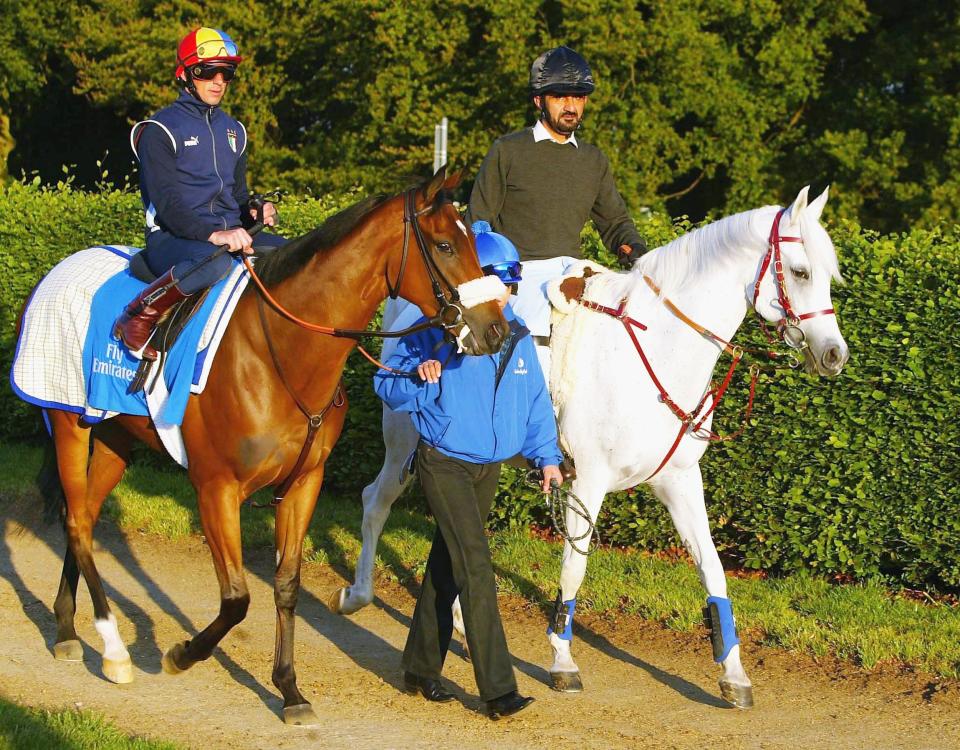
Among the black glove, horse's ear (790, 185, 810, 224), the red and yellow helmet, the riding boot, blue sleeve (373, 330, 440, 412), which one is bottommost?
blue sleeve (373, 330, 440, 412)

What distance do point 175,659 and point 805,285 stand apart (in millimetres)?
3244

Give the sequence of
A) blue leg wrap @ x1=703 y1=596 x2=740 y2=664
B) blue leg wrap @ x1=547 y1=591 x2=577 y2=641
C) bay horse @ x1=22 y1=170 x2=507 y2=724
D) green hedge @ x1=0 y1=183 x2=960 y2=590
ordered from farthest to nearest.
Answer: green hedge @ x1=0 y1=183 x2=960 y2=590 → blue leg wrap @ x1=547 y1=591 x2=577 y2=641 → blue leg wrap @ x1=703 y1=596 x2=740 y2=664 → bay horse @ x1=22 y1=170 x2=507 y2=724

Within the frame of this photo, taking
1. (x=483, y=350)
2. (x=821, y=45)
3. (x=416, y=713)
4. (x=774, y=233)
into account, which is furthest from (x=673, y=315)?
(x=821, y=45)

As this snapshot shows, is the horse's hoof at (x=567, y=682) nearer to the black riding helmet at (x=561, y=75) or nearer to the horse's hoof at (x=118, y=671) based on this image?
the horse's hoof at (x=118, y=671)

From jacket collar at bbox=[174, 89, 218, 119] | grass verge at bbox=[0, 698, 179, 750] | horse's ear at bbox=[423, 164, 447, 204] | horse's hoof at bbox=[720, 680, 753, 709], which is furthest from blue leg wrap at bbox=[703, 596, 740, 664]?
jacket collar at bbox=[174, 89, 218, 119]

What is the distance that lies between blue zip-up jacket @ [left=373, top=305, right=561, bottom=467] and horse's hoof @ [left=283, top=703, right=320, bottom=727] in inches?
49.4

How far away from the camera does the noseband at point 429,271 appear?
4.84 meters

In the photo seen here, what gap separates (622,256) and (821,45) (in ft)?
62.7

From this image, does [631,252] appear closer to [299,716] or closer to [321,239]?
[321,239]

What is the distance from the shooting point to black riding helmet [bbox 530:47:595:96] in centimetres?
648

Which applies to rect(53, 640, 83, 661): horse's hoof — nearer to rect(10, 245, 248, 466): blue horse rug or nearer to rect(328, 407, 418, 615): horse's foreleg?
rect(10, 245, 248, 466): blue horse rug

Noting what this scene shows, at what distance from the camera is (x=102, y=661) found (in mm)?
6051

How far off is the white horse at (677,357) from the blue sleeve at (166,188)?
155cm

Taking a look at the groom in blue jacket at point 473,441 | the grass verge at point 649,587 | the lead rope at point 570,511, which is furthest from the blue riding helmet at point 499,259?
the grass verge at point 649,587
